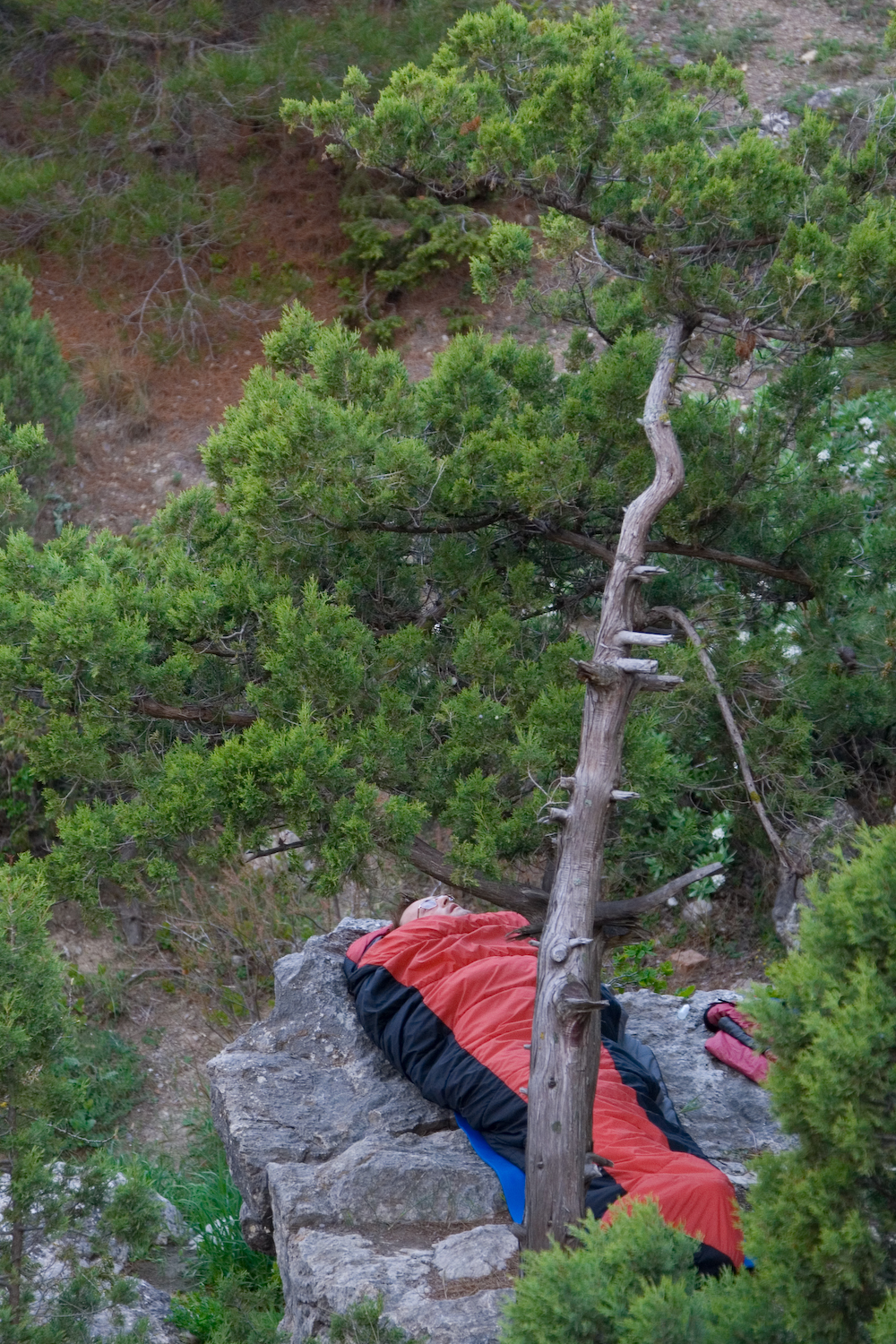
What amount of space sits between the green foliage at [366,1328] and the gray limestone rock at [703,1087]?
1.41 m

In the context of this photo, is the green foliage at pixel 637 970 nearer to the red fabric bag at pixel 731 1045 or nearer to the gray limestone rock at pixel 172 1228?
the red fabric bag at pixel 731 1045

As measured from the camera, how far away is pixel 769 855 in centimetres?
619

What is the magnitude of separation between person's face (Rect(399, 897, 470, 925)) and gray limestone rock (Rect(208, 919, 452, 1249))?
365 mm

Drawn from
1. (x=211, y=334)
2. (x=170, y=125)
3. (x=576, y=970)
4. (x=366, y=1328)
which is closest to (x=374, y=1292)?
(x=366, y=1328)

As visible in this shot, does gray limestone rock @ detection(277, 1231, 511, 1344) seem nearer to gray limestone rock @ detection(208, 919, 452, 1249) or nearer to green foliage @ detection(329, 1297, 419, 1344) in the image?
green foliage @ detection(329, 1297, 419, 1344)

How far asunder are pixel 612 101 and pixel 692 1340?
12.3 feet

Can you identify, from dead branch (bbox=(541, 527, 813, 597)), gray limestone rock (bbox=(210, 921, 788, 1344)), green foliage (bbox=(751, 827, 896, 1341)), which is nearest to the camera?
green foliage (bbox=(751, 827, 896, 1341))

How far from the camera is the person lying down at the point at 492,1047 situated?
3123 millimetres

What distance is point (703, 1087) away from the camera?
13.8ft

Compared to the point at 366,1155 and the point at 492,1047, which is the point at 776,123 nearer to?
the point at 492,1047

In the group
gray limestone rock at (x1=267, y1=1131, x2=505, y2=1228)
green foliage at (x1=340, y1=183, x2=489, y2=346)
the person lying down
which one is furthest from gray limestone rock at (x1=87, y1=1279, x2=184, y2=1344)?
green foliage at (x1=340, y1=183, x2=489, y2=346)

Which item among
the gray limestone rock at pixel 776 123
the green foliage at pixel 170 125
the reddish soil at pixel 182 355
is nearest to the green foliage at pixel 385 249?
the green foliage at pixel 170 125

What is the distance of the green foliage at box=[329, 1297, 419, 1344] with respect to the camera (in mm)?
2826

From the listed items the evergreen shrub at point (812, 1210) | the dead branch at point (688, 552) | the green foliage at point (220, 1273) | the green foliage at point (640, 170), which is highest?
the green foliage at point (640, 170)
